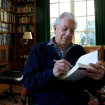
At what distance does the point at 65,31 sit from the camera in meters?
1.13

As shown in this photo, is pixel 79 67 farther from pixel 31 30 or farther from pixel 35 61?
pixel 31 30

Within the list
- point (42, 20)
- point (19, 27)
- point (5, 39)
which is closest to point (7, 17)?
point (19, 27)

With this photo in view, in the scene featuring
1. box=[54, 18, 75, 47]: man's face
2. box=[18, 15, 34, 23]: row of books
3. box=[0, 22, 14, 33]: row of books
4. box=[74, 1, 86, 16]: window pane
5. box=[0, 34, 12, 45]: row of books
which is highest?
box=[74, 1, 86, 16]: window pane

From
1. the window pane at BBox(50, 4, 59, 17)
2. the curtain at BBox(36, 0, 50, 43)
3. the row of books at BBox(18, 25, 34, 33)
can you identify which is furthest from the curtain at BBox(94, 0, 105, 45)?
the row of books at BBox(18, 25, 34, 33)

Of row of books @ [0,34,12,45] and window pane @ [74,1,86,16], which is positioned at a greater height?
window pane @ [74,1,86,16]

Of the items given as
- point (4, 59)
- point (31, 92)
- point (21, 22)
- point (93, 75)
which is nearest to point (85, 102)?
point (93, 75)

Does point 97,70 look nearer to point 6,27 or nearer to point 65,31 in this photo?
point 65,31

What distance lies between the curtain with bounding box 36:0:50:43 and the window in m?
0.40

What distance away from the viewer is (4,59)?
150 inches

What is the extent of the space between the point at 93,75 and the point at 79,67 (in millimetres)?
250

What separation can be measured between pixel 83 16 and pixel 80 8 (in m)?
0.29

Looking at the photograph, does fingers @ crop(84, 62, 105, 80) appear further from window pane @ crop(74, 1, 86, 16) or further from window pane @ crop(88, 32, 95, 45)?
window pane @ crop(74, 1, 86, 16)

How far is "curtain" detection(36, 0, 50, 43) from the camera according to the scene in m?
4.71

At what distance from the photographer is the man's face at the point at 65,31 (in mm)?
1112
